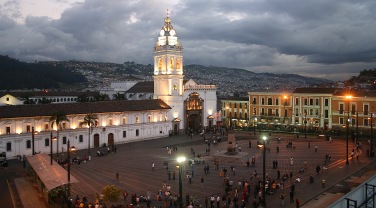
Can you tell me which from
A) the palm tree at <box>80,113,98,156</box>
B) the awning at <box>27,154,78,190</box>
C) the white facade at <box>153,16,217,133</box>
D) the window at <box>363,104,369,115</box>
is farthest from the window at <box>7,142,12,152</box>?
the window at <box>363,104,369,115</box>

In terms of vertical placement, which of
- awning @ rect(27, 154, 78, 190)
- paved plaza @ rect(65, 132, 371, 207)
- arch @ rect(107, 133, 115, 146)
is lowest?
paved plaza @ rect(65, 132, 371, 207)

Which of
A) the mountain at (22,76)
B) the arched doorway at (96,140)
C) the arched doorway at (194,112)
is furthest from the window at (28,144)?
the mountain at (22,76)

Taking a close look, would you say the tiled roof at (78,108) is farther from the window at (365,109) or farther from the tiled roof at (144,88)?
the window at (365,109)

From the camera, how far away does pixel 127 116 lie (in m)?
61.5

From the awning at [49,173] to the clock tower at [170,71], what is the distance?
3815 cm

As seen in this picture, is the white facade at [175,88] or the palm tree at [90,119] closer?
the palm tree at [90,119]

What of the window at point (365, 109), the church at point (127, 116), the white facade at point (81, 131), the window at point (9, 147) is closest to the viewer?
the window at point (9, 147)

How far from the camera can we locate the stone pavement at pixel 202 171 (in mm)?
30031

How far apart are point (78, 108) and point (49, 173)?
93.2 ft

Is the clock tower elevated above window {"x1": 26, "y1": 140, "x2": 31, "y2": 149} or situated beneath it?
elevated above

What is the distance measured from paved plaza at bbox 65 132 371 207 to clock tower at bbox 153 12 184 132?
13.8m

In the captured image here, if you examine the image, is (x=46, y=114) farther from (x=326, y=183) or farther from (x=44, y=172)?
(x=326, y=183)

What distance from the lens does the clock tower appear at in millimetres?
71062

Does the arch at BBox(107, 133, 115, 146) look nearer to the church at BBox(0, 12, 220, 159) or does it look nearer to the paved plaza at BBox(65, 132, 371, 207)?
the church at BBox(0, 12, 220, 159)
